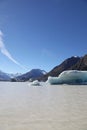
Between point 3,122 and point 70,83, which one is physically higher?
point 70,83

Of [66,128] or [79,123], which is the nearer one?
[66,128]

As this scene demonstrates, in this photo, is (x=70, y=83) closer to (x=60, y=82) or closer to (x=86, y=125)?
(x=60, y=82)

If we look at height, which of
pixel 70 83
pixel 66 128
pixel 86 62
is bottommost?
pixel 66 128

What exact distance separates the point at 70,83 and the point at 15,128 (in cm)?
7009

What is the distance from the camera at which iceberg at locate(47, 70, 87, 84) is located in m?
74.9

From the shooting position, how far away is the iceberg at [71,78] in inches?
2948

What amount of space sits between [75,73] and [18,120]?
213ft

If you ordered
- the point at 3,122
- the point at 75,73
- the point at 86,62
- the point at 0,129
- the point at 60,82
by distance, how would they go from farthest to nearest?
the point at 86,62 → the point at 60,82 → the point at 75,73 → the point at 3,122 → the point at 0,129

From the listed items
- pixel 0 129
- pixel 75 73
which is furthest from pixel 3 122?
pixel 75 73

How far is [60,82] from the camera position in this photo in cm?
7994

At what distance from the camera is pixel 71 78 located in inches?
3024

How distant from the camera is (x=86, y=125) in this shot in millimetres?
9773

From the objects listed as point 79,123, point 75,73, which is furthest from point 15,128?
point 75,73

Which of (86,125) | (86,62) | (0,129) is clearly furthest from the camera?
(86,62)
